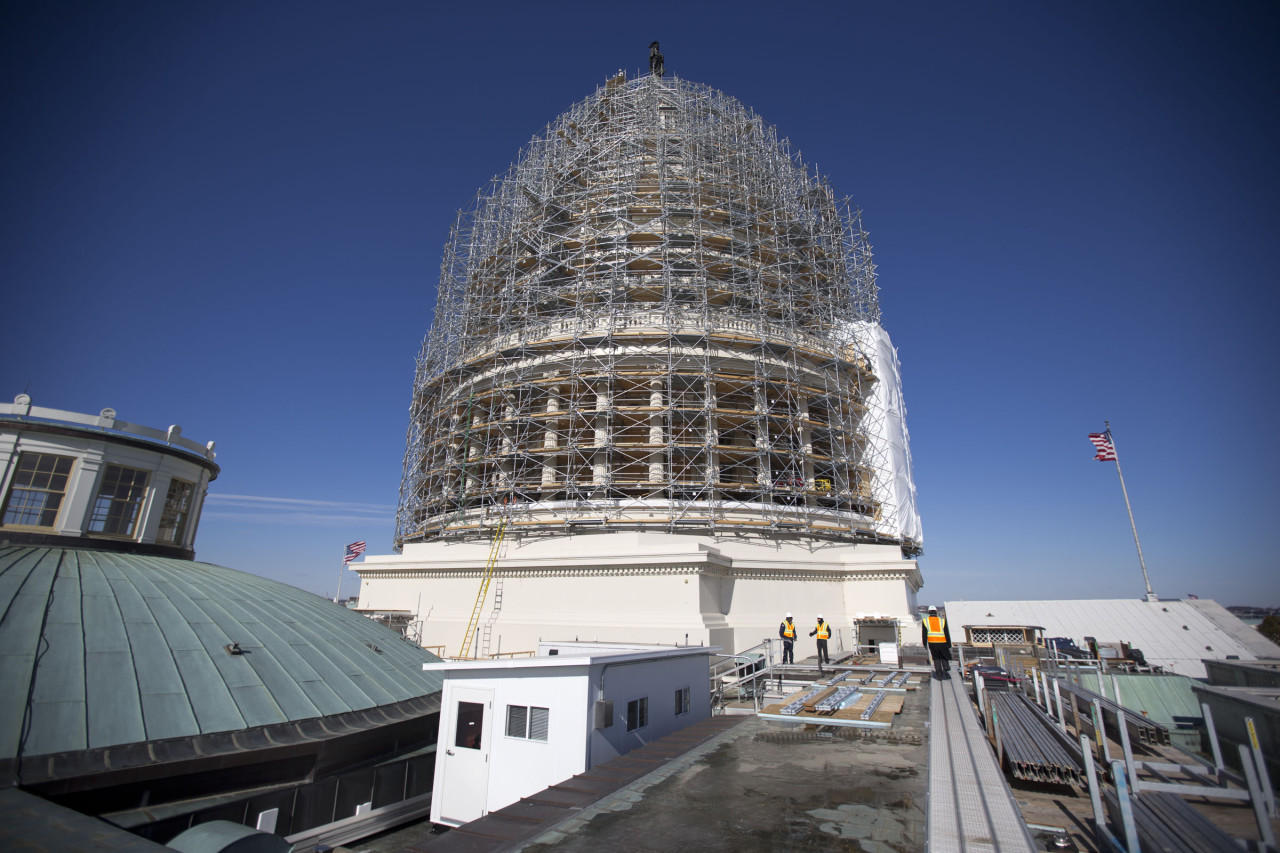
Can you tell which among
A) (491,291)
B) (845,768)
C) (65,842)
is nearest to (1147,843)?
(845,768)

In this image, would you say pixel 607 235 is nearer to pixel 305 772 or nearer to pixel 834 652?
pixel 834 652

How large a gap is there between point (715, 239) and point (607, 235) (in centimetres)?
552

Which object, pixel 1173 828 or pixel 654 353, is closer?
pixel 1173 828

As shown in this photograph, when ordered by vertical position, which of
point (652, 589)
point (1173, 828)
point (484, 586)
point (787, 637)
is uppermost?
point (484, 586)

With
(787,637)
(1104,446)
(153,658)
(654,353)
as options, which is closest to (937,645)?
(787,637)

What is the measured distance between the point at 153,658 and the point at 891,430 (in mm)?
30198

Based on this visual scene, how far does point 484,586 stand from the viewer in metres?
24.4

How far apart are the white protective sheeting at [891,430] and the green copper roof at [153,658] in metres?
24.9

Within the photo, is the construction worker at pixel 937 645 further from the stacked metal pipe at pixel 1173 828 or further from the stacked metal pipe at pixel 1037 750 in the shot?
the stacked metal pipe at pixel 1173 828

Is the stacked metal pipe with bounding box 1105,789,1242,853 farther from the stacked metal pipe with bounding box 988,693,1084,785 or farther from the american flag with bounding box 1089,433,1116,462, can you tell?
the american flag with bounding box 1089,433,1116,462

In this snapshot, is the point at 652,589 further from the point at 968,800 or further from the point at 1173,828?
the point at 1173,828

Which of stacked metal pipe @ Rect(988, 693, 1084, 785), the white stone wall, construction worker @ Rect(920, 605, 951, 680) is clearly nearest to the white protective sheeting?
the white stone wall

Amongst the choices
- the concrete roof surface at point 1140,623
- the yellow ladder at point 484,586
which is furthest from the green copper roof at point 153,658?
the concrete roof surface at point 1140,623

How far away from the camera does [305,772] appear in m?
9.08
